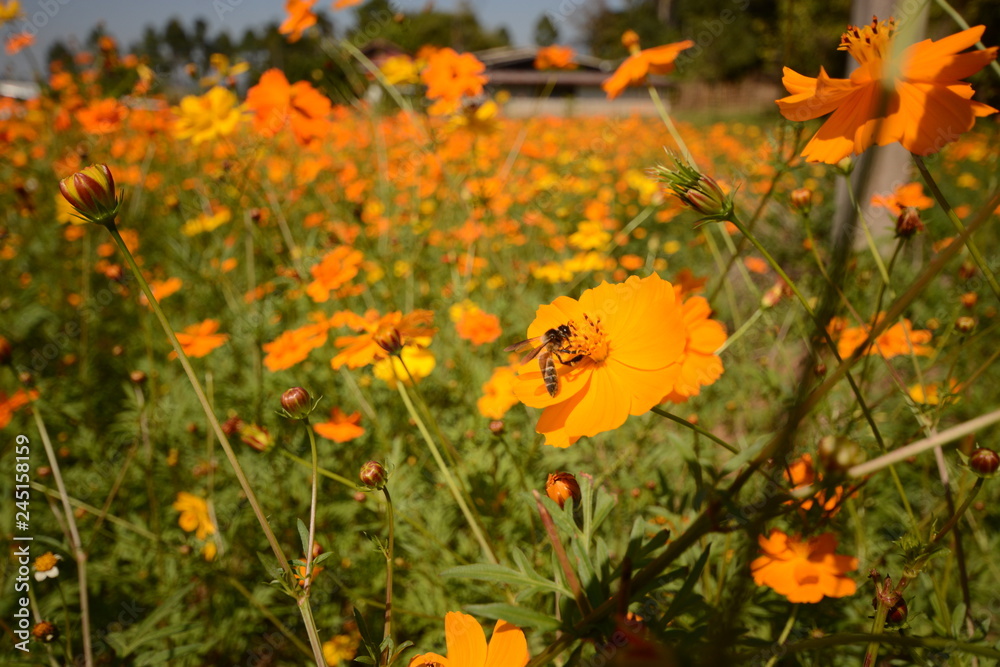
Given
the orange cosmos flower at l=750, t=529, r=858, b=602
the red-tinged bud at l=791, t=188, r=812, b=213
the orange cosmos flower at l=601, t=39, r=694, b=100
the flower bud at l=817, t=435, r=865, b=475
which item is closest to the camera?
the flower bud at l=817, t=435, r=865, b=475

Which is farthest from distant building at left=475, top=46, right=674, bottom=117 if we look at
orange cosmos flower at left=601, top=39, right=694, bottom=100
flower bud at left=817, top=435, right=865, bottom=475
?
flower bud at left=817, top=435, right=865, bottom=475

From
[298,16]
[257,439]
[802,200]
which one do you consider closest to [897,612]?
[802,200]

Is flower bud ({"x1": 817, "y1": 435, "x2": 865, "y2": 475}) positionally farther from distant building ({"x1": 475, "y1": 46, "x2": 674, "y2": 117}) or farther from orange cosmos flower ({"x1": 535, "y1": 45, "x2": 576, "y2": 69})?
distant building ({"x1": 475, "y1": 46, "x2": 674, "y2": 117})

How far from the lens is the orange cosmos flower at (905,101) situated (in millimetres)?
434

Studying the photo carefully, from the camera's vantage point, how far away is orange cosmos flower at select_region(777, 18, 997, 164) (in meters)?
0.43

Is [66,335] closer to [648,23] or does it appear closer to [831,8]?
[831,8]

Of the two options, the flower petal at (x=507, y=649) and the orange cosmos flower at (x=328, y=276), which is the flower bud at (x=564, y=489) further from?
the orange cosmos flower at (x=328, y=276)

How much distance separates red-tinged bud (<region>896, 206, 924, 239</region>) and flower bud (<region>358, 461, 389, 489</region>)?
29.7 inches

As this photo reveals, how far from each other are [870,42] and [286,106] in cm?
112

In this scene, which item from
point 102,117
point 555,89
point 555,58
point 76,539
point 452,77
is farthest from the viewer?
point 555,89

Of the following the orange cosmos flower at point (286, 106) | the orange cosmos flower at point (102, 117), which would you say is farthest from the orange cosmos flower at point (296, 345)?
the orange cosmos flower at point (102, 117)

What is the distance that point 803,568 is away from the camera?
687 millimetres

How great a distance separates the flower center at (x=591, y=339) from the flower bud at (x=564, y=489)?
14cm

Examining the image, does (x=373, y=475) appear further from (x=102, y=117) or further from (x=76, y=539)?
(x=102, y=117)
